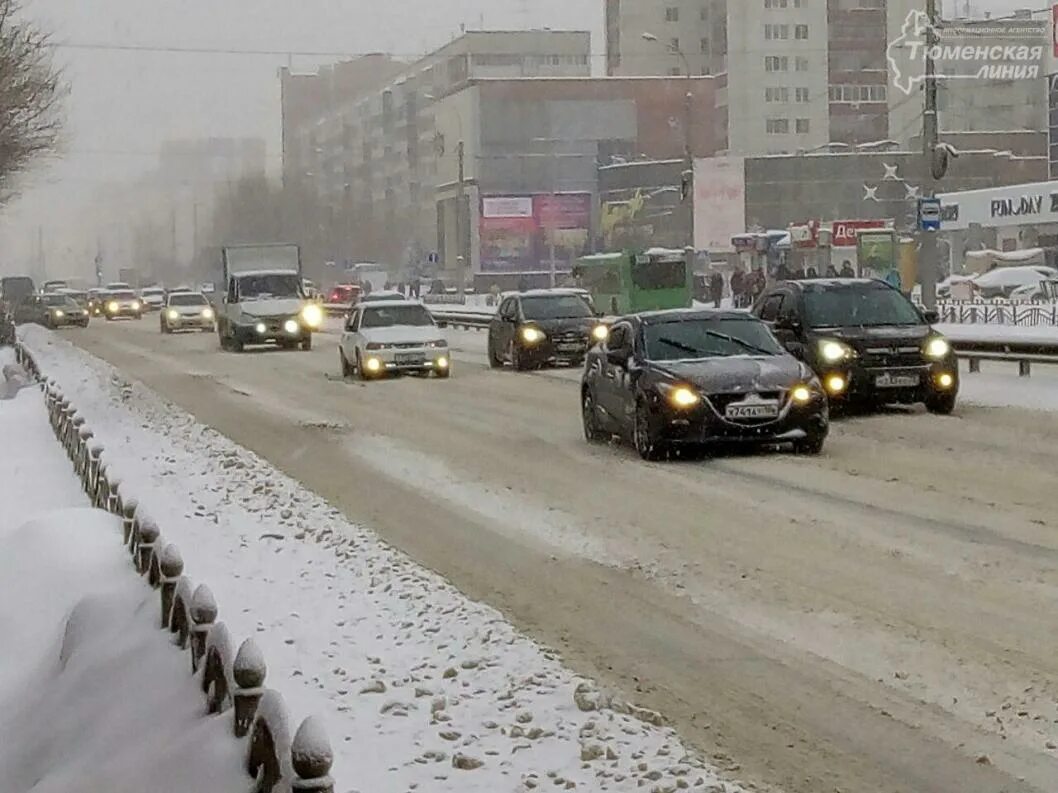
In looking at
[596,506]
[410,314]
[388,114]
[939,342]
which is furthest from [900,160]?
[596,506]

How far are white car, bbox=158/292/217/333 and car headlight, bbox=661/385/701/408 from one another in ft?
159

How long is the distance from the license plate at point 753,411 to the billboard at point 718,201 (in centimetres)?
7268

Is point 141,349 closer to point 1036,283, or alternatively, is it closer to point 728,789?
point 1036,283

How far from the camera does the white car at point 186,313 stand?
211ft

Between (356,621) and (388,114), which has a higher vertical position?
(388,114)

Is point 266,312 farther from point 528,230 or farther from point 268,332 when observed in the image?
point 528,230

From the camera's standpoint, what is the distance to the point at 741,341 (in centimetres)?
1853

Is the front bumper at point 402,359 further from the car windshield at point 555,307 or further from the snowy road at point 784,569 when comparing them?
the snowy road at point 784,569

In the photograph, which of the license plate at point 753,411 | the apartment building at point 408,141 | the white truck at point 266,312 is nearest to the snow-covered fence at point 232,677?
the license plate at point 753,411

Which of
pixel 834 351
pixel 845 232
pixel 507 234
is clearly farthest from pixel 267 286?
pixel 507 234

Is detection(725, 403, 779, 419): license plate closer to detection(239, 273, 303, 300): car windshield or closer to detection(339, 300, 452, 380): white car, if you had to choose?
detection(339, 300, 452, 380): white car

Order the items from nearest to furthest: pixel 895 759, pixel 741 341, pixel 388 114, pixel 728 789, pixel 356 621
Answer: pixel 728 789, pixel 895 759, pixel 356 621, pixel 741 341, pixel 388 114

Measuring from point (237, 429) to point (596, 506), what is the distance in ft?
30.7

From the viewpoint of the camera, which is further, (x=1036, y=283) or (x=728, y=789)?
(x=1036, y=283)
